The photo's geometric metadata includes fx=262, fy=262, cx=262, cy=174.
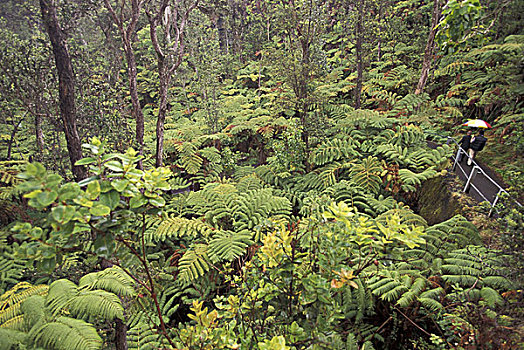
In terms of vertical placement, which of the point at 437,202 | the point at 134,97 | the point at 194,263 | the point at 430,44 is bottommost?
the point at 194,263

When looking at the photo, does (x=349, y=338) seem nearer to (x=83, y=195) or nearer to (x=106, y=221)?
(x=106, y=221)

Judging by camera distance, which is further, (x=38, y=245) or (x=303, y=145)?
(x=303, y=145)

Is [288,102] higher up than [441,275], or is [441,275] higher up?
[288,102]

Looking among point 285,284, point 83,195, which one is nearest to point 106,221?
point 83,195

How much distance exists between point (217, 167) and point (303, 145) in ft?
8.98

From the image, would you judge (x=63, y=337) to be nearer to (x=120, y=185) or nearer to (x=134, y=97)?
(x=120, y=185)

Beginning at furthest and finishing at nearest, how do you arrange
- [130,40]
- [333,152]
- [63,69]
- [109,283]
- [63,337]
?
[333,152]
[130,40]
[63,69]
[109,283]
[63,337]

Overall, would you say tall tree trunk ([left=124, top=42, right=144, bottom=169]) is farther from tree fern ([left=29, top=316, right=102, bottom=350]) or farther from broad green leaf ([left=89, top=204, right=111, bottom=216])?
broad green leaf ([left=89, top=204, right=111, bottom=216])

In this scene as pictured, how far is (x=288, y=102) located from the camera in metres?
6.75

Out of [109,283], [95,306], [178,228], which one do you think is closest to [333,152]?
[178,228]

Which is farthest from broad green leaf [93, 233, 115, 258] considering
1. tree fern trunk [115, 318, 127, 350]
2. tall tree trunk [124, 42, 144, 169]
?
tall tree trunk [124, 42, 144, 169]

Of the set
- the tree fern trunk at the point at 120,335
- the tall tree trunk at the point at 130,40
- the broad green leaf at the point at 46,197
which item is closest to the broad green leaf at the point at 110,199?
the broad green leaf at the point at 46,197

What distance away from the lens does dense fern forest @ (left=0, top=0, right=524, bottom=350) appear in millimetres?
1803

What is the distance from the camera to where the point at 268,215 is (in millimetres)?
4938
